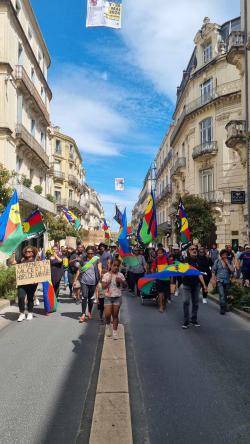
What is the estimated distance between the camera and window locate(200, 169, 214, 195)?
34.2 metres

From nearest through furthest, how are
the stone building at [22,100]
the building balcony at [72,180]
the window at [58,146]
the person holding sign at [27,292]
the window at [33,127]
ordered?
the person holding sign at [27,292], the stone building at [22,100], the window at [33,127], the window at [58,146], the building balcony at [72,180]

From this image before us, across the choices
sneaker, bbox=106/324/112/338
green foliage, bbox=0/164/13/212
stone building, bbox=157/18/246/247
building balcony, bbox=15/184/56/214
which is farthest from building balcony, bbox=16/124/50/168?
sneaker, bbox=106/324/112/338

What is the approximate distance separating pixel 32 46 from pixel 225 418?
1224 inches

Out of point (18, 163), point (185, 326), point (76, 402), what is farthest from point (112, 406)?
point (18, 163)

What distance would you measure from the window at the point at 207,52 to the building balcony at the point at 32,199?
54.9ft

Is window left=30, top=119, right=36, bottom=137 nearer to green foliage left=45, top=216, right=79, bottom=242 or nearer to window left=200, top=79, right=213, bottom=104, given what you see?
green foliage left=45, top=216, right=79, bottom=242

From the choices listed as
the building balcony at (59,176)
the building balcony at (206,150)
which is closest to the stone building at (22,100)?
the building balcony at (206,150)

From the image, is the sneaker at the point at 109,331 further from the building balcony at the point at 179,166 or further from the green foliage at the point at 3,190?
the building balcony at the point at 179,166

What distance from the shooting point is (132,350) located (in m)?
6.79

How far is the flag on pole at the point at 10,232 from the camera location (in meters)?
9.93

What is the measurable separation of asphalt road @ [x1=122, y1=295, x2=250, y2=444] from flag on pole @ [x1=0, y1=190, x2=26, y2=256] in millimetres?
3182

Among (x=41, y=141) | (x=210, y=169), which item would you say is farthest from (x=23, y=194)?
(x=210, y=169)

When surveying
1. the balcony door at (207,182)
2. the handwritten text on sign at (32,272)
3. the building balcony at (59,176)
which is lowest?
the handwritten text on sign at (32,272)

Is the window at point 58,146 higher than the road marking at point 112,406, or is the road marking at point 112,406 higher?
the window at point 58,146
